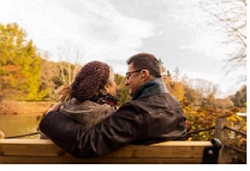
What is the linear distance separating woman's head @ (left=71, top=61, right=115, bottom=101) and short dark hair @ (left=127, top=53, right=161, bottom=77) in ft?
0.60

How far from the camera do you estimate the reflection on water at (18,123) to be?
739 cm

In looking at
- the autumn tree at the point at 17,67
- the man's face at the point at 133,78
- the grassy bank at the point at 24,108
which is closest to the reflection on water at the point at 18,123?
the grassy bank at the point at 24,108

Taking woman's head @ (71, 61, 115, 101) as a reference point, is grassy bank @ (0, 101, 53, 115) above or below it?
below

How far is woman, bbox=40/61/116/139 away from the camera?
100 centimetres

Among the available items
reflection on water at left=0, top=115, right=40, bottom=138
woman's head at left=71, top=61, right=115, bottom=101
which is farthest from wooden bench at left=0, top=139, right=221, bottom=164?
reflection on water at left=0, top=115, right=40, bottom=138

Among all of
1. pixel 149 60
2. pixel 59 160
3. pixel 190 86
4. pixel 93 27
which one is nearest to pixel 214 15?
pixel 190 86

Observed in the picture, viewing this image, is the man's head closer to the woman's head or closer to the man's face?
the man's face

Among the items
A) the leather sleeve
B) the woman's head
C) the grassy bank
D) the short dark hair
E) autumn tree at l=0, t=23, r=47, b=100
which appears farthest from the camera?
the grassy bank

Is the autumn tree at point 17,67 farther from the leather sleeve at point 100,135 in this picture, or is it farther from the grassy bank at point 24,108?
the leather sleeve at point 100,135

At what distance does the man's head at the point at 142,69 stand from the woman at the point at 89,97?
0.16m

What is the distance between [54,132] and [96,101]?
194mm

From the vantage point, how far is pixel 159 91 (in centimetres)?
111

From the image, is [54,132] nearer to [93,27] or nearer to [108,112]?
[108,112]

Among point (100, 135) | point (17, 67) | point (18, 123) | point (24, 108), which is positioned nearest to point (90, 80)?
point (100, 135)
